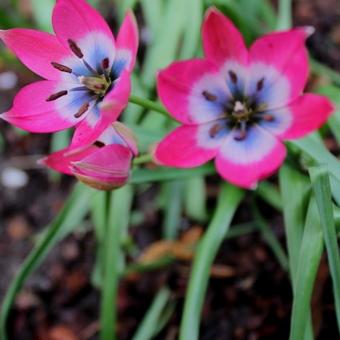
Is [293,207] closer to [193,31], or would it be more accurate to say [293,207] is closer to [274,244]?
[274,244]

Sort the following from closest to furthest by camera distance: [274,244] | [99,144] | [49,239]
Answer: [99,144] < [49,239] < [274,244]

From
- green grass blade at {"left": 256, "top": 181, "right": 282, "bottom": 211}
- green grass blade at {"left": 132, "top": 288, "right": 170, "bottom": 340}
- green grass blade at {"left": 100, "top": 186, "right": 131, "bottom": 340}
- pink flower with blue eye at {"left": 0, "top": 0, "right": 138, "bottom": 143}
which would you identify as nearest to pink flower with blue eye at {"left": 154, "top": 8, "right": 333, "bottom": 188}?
pink flower with blue eye at {"left": 0, "top": 0, "right": 138, "bottom": 143}

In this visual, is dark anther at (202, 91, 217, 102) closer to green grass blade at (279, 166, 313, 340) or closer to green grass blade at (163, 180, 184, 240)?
green grass blade at (279, 166, 313, 340)

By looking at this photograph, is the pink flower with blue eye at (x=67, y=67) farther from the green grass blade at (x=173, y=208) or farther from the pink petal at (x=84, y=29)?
the green grass blade at (x=173, y=208)

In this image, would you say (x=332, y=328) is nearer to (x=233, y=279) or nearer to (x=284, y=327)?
(x=284, y=327)

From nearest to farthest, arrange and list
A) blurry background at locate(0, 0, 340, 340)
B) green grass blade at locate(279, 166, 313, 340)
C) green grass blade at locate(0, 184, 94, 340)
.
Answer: green grass blade at locate(279, 166, 313, 340) < green grass blade at locate(0, 184, 94, 340) < blurry background at locate(0, 0, 340, 340)

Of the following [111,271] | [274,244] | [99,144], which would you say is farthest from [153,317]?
[99,144]
